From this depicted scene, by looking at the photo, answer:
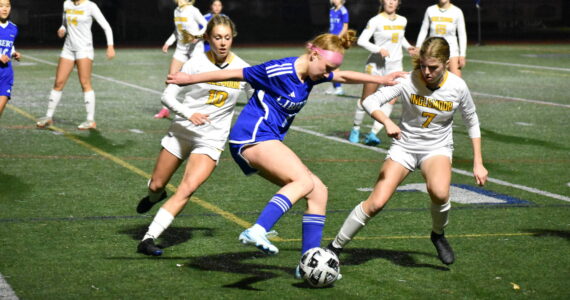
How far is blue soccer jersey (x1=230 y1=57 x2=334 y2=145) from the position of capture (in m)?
6.74

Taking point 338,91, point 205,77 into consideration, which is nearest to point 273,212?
point 205,77

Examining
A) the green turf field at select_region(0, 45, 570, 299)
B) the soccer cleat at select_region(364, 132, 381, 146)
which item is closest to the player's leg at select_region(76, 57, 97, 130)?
the green turf field at select_region(0, 45, 570, 299)

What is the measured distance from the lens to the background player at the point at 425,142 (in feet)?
23.2

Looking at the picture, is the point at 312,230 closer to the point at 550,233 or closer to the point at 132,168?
the point at 550,233

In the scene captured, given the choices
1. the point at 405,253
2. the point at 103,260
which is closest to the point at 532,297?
the point at 405,253

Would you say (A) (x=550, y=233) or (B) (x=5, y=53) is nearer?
(A) (x=550, y=233)

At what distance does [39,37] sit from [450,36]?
91.5 ft

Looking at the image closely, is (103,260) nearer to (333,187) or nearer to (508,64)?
(333,187)

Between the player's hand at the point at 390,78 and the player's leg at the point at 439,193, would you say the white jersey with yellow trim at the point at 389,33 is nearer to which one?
the player's hand at the point at 390,78

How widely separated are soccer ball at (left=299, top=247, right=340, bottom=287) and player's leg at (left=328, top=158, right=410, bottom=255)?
23.8 inches

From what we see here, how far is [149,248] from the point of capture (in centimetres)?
730

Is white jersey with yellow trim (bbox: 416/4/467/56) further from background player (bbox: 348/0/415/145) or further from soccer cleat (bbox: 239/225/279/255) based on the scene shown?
soccer cleat (bbox: 239/225/279/255)

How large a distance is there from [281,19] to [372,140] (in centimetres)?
3121

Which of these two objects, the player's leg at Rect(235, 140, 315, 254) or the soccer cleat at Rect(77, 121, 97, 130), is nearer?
the player's leg at Rect(235, 140, 315, 254)
